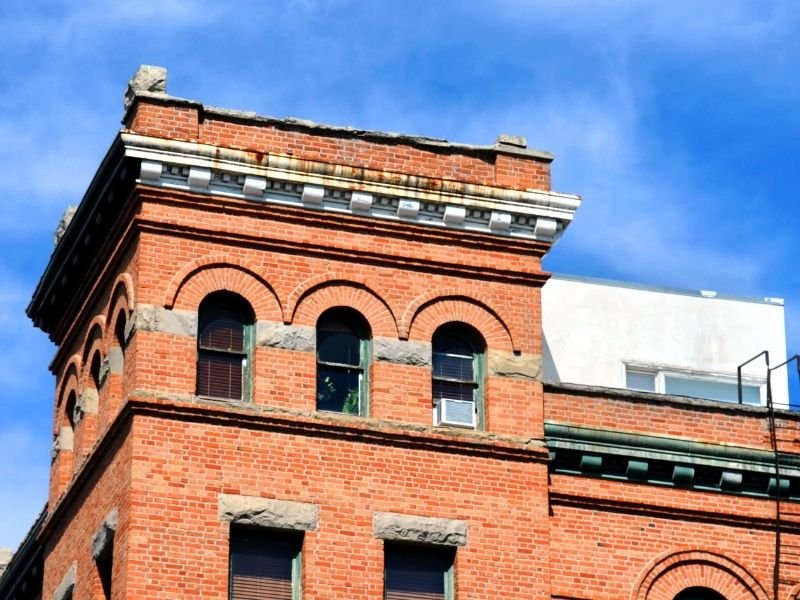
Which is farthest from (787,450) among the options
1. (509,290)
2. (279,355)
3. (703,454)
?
(279,355)

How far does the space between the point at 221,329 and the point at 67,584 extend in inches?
202

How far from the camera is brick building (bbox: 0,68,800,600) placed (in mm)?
35188

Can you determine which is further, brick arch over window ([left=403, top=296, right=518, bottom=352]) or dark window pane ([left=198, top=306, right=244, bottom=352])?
brick arch over window ([left=403, top=296, right=518, bottom=352])

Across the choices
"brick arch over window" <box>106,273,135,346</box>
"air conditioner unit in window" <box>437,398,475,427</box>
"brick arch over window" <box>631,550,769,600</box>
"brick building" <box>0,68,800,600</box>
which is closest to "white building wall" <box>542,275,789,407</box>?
"brick building" <box>0,68,800,600</box>

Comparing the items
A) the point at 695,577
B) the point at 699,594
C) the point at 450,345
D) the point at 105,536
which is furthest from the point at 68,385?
the point at 699,594

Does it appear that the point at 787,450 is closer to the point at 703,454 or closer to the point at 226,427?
the point at 703,454

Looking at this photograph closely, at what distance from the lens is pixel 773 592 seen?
1484 inches

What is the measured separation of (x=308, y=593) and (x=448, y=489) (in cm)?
290

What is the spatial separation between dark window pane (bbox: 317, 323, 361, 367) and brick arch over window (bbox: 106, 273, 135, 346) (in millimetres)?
2977

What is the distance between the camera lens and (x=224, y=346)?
36469mm

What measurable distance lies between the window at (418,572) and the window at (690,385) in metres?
9.60

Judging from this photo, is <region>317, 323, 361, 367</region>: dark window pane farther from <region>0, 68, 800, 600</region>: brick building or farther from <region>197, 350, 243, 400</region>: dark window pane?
Answer: <region>197, 350, 243, 400</region>: dark window pane

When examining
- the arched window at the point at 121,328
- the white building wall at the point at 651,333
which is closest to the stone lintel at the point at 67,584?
the arched window at the point at 121,328

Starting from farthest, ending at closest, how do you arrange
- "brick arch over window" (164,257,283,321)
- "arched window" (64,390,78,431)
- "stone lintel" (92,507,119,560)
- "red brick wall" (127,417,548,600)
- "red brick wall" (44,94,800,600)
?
"arched window" (64,390,78,431)
"brick arch over window" (164,257,283,321)
"stone lintel" (92,507,119,560)
"red brick wall" (44,94,800,600)
"red brick wall" (127,417,548,600)
